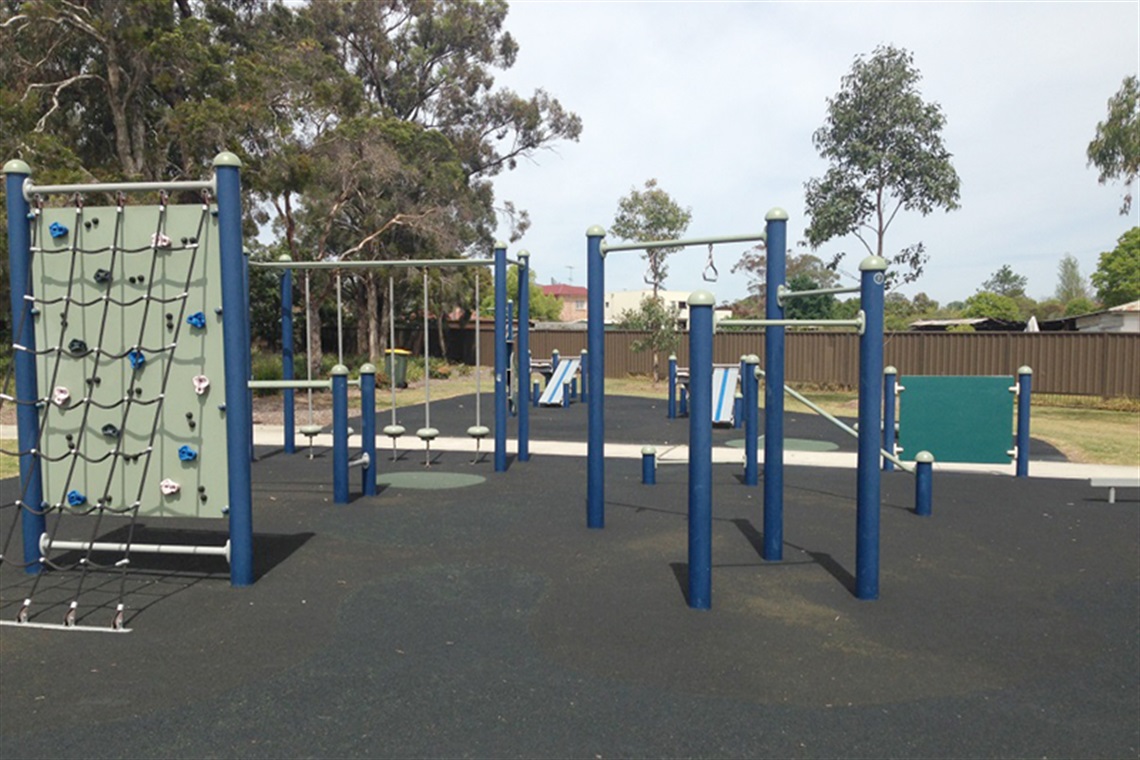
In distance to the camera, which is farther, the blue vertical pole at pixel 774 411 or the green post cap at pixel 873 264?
the blue vertical pole at pixel 774 411

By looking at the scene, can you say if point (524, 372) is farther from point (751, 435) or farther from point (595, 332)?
point (595, 332)

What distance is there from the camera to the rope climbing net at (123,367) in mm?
4840

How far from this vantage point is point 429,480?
8578mm

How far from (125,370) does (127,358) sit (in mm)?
71

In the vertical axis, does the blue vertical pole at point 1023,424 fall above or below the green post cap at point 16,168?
below

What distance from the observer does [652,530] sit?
6.38 meters

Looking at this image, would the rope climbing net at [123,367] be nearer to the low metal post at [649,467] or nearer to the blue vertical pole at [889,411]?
the low metal post at [649,467]

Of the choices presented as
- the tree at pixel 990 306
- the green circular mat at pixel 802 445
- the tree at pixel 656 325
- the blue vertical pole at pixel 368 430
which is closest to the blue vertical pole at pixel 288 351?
the blue vertical pole at pixel 368 430

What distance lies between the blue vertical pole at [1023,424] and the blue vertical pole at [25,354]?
8.67 metres

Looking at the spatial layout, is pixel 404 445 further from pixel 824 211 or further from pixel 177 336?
pixel 824 211

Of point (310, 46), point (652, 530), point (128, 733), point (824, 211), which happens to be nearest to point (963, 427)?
point (652, 530)

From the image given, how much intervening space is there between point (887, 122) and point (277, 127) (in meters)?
13.4

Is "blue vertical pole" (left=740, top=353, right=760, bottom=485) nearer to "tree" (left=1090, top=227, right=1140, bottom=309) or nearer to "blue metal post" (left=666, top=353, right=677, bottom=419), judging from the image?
"blue metal post" (left=666, top=353, right=677, bottom=419)

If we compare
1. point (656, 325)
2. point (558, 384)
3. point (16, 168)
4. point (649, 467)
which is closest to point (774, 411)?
point (649, 467)
